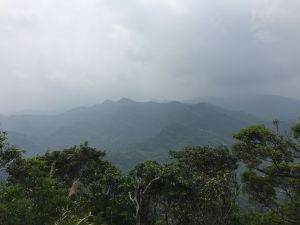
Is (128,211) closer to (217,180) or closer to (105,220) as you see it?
(105,220)

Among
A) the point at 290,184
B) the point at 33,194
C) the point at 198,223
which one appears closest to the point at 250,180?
the point at 290,184

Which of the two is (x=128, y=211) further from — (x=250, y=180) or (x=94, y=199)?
(x=250, y=180)

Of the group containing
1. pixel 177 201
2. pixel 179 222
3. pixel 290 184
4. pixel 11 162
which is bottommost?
pixel 179 222

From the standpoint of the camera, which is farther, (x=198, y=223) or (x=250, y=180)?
(x=250, y=180)

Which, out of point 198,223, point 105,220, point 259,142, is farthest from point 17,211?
point 259,142

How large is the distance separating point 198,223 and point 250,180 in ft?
19.4

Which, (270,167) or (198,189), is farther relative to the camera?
(198,189)

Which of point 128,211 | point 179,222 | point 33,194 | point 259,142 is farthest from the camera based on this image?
point 179,222

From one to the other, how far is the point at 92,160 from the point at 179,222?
16822 millimetres

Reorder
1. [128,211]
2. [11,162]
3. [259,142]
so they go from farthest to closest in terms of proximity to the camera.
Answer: [128,211]
[259,142]
[11,162]

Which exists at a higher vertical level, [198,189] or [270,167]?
[270,167]

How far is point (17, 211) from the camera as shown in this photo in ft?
51.6

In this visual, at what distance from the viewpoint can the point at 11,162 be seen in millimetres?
22406

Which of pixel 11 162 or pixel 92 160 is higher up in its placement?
pixel 11 162
